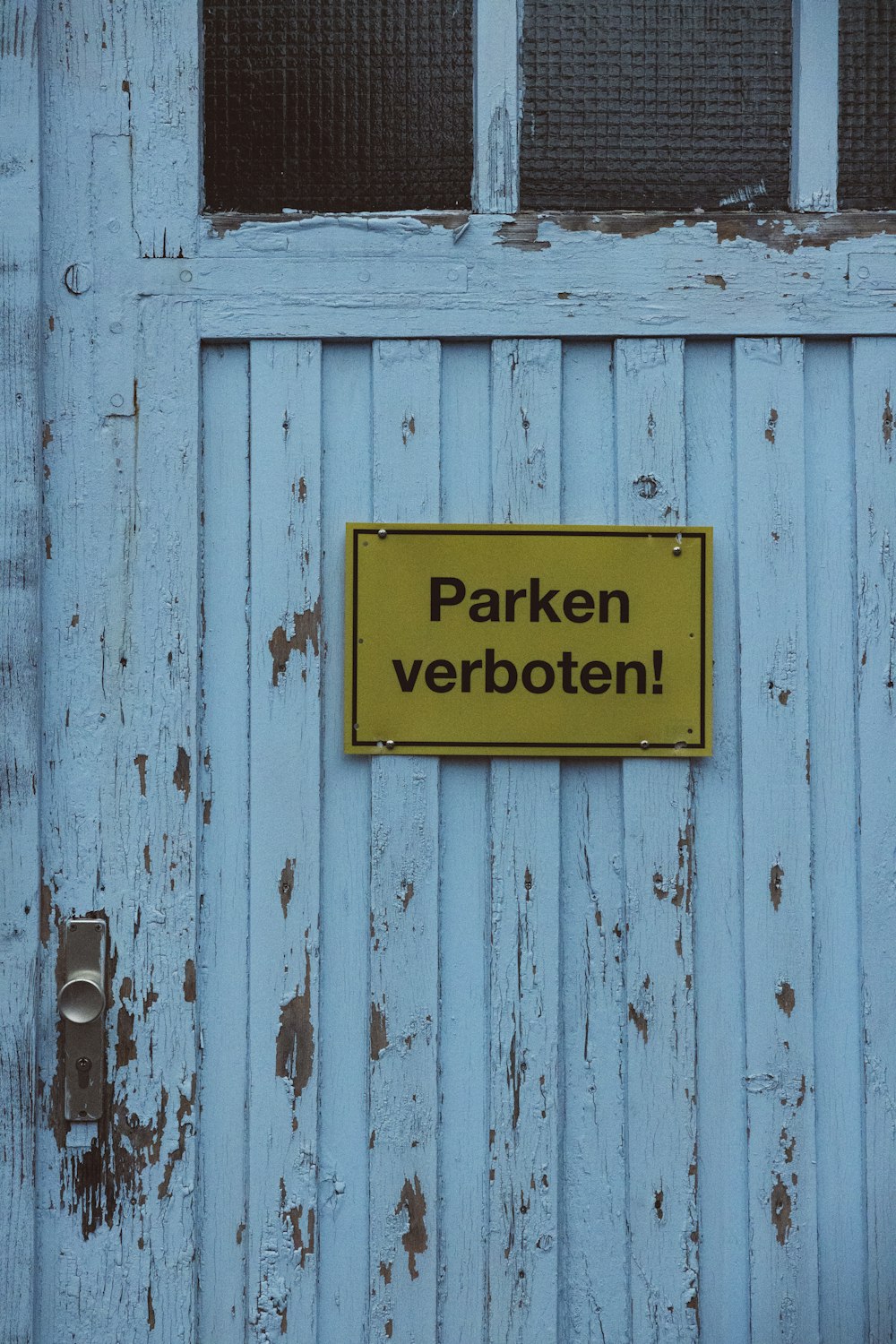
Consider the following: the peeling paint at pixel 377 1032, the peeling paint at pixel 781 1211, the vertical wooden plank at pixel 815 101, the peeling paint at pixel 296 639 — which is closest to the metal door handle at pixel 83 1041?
the peeling paint at pixel 377 1032

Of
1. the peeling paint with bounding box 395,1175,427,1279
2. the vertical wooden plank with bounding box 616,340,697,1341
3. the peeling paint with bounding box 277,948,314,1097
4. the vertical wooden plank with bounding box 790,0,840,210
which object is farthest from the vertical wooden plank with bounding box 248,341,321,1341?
the vertical wooden plank with bounding box 790,0,840,210

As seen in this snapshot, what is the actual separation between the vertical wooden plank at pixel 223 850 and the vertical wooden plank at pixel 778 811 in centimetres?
69

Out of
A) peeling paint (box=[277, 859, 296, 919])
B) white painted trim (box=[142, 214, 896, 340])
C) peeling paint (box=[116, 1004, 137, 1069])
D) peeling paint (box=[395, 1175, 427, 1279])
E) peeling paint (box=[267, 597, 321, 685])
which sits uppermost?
white painted trim (box=[142, 214, 896, 340])

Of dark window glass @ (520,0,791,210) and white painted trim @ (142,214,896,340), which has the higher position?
dark window glass @ (520,0,791,210)

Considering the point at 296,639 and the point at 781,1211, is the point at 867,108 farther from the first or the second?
the point at 781,1211

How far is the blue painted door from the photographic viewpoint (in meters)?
1.31

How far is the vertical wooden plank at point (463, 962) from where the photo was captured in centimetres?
131

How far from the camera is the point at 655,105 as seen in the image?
1374 millimetres

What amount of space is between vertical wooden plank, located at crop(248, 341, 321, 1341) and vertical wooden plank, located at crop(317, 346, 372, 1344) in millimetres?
16

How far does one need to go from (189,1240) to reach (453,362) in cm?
125

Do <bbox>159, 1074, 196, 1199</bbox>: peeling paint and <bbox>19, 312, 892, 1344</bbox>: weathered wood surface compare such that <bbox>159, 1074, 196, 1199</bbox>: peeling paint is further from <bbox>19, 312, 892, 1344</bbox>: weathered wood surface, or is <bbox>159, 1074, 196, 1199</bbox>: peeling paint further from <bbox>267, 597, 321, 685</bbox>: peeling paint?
<bbox>267, 597, 321, 685</bbox>: peeling paint

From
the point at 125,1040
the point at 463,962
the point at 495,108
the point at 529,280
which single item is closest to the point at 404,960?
the point at 463,962

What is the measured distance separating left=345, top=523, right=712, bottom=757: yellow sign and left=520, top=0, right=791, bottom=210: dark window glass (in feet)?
1.63

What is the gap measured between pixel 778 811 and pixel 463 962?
0.48m
